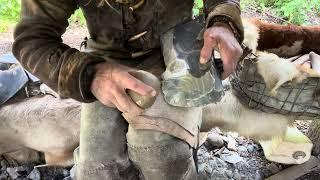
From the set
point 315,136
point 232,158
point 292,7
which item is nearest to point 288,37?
point 315,136

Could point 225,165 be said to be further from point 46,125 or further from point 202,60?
point 202,60

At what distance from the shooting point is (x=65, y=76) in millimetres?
1674

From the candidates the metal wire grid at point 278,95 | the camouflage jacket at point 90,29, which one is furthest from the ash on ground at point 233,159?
the camouflage jacket at point 90,29

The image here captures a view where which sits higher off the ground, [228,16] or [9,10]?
[228,16]

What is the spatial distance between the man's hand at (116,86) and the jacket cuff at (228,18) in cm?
42

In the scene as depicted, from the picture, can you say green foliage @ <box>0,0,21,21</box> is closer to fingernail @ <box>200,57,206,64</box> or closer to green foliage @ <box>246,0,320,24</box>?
green foliage @ <box>246,0,320,24</box>

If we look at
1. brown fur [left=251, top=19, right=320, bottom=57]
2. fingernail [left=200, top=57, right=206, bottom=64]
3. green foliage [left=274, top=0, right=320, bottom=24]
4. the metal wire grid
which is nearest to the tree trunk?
the metal wire grid

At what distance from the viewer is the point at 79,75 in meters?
1.63

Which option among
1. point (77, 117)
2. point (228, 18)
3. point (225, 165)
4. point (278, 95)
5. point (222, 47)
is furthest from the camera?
point (225, 165)

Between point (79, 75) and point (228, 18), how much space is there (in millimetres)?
573

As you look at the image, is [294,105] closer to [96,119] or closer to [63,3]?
[96,119]

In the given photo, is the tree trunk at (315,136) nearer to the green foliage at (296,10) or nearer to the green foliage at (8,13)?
the green foliage at (296,10)

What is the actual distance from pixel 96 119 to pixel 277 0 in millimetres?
3181

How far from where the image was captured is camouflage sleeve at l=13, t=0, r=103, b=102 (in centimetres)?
166
